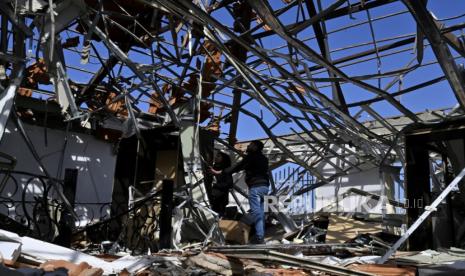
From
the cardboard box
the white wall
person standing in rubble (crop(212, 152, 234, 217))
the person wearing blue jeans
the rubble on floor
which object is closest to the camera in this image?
the rubble on floor

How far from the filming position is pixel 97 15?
7.70 metres

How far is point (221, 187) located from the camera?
9453 millimetres

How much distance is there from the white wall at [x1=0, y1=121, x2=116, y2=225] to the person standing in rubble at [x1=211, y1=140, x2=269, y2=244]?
449 centimetres

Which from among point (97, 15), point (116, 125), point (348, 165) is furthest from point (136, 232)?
point (348, 165)

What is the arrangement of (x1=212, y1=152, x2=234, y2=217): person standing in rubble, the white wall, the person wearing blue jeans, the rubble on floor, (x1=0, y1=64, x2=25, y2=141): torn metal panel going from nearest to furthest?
the rubble on floor
(x1=0, y1=64, x2=25, y2=141): torn metal panel
the person wearing blue jeans
(x1=212, y1=152, x2=234, y2=217): person standing in rubble
the white wall

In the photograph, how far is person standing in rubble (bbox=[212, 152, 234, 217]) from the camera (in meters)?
9.40

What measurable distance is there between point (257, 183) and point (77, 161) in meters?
5.98

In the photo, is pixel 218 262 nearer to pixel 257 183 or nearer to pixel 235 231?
pixel 257 183

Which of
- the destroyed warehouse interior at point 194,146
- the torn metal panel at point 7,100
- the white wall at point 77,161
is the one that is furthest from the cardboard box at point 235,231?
the torn metal panel at point 7,100

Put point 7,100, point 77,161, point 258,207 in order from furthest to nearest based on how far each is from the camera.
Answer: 1. point 77,161
2. point 258,207
3. point 7,100

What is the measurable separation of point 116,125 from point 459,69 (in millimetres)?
8325

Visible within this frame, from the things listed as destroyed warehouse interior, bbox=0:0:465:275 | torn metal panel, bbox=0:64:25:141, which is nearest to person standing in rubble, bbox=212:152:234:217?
destroyed warehouse interior, bbox=0:0:465:275

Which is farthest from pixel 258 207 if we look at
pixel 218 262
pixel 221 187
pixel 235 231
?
pixel 218 262

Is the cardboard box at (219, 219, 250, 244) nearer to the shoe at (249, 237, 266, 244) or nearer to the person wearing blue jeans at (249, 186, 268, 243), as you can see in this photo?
the shoe at (249, 237, 266, 244)
